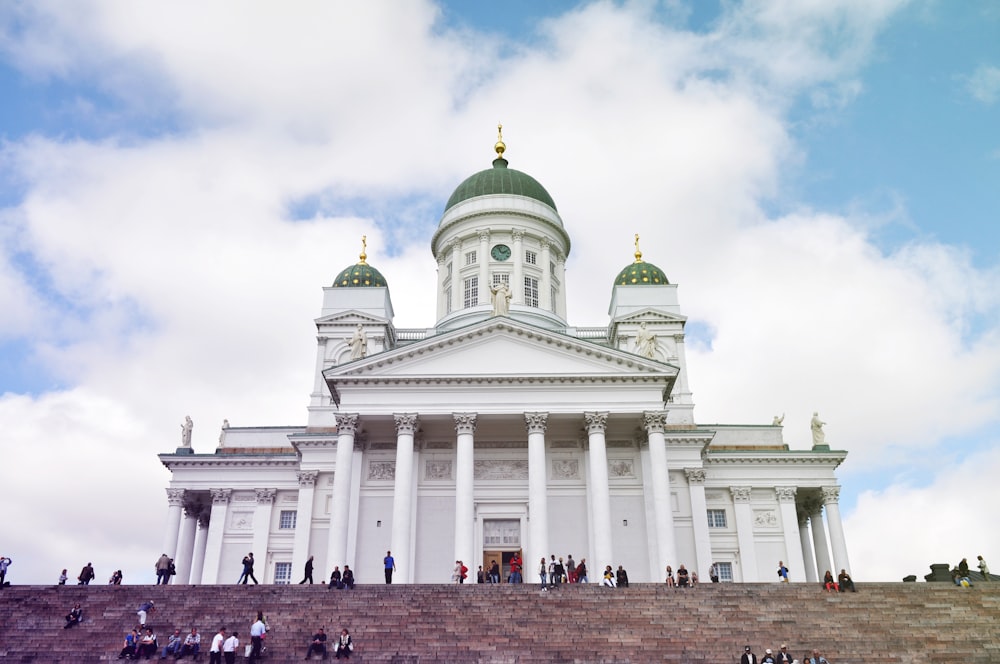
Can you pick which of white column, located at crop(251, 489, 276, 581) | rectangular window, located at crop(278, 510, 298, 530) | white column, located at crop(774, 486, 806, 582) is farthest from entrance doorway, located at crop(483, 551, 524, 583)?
white column, located at crop(774, 486, 806, 582)

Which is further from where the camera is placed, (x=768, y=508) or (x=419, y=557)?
(x=768, y=508)

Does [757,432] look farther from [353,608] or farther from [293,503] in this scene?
[353,608]

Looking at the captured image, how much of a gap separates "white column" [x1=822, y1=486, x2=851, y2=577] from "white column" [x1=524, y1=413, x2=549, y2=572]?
681 inches

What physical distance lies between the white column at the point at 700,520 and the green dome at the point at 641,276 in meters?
12.3

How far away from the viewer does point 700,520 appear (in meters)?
39.7

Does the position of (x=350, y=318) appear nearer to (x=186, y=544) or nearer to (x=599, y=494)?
(x=186, y=544)

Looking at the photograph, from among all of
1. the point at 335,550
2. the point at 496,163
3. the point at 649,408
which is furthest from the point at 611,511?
the point at 496,163

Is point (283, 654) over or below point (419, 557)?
below

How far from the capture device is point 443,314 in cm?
4959

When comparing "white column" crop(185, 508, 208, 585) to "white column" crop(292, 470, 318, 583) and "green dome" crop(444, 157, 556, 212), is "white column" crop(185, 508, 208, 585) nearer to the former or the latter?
"white column" crop(292, 470, 318, 583)

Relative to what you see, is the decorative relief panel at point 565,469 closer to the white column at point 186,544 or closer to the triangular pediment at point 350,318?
the triangular pediment at point 350,318

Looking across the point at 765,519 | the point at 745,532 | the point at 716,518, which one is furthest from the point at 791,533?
the point at 716,518

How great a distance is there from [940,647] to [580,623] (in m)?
8.87

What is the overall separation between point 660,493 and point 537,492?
15.5 feet
